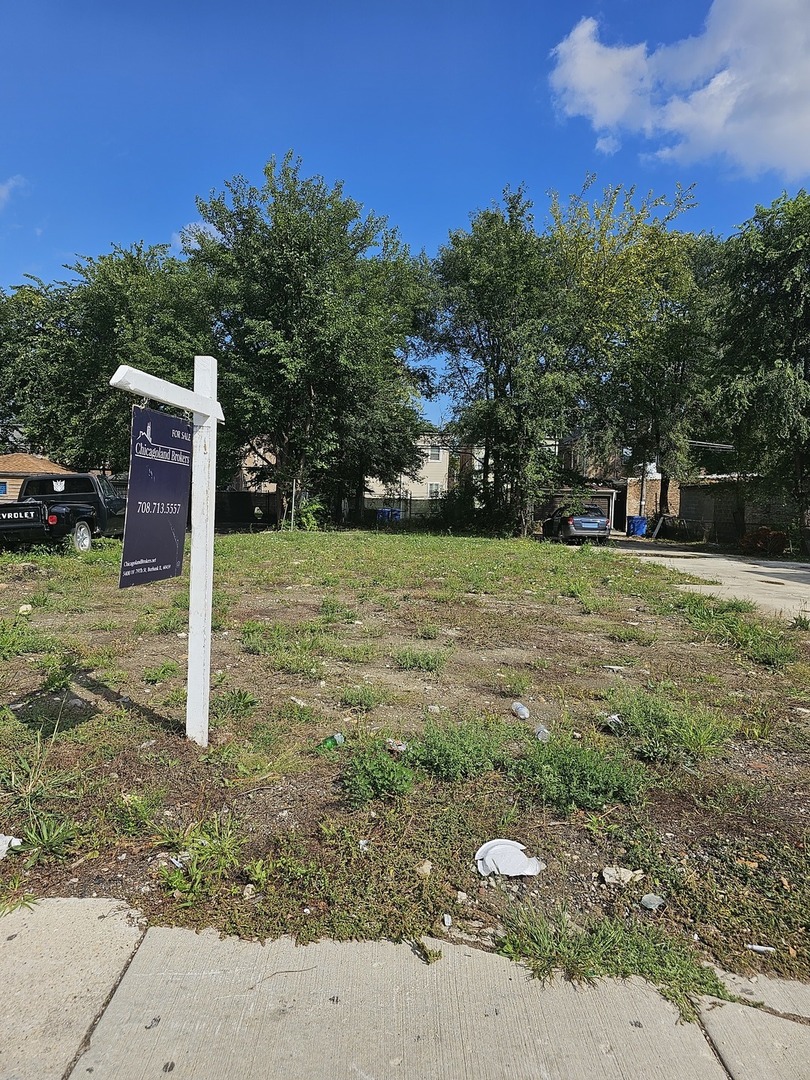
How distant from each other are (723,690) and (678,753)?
1527 millimetres

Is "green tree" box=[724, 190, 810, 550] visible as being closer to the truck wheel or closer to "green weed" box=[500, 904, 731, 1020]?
the truck wheel

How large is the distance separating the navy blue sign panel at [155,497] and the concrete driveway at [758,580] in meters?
7.33

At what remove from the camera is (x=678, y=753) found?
11.6 feet

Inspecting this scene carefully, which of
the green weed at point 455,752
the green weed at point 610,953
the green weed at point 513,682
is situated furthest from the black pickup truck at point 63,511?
the green weed at point 610,953

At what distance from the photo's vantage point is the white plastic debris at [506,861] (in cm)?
252

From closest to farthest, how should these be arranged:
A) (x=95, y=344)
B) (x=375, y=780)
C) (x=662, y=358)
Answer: (x=375, y=780), (x=662, y=358), (x=95, y=344)

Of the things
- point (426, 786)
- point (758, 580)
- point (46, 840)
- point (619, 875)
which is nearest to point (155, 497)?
point (46, 840)

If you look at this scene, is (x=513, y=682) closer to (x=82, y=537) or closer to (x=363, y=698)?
(x=363, y=698)

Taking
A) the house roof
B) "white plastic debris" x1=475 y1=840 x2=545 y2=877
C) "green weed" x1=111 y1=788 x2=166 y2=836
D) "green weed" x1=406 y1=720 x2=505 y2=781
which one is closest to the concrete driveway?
"green weed" x1=406 y1=720 x2=505 y2=781

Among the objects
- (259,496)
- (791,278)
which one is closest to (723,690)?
(791,278)

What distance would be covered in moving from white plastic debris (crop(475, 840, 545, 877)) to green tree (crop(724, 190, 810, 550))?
1870 centimetres

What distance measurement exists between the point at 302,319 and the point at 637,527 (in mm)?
20446

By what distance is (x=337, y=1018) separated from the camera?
1.90 m

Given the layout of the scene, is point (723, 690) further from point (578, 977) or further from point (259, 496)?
point (259, 496)
